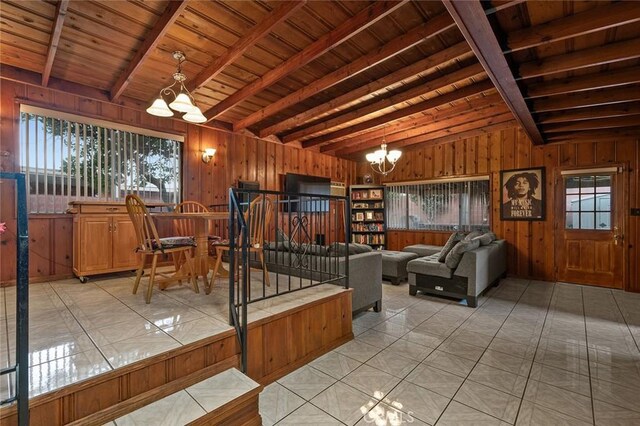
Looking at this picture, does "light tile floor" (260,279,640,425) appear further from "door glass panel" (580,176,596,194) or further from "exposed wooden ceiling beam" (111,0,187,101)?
"exposed wooden ceiling beam" (111,0,187,101)

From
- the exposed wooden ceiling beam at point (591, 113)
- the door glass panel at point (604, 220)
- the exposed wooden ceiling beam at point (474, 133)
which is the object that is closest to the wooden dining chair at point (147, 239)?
the exposed wooden ceiling beam at point (591, 113)

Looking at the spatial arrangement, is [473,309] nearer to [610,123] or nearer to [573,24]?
[573,24]

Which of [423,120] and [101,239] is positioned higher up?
[423,120]

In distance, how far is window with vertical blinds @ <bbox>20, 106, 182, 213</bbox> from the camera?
10.7 feet

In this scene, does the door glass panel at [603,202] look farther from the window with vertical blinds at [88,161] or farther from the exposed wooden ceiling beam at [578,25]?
the window with vertical blinds at [88,161]

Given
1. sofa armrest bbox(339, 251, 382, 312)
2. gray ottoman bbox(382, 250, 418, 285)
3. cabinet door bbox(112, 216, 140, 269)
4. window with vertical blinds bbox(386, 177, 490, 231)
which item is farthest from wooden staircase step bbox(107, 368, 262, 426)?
window with vertical blinds bbox(386, 177, 490, 231)

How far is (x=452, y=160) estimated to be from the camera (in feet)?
20.6

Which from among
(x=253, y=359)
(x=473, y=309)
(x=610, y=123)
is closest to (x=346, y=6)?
(x=253, y=359)

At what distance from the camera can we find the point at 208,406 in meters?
1.52

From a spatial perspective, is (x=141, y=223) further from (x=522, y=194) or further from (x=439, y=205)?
(x=522, y=194)

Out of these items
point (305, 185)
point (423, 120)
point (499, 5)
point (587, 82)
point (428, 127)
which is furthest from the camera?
point (305, 185)

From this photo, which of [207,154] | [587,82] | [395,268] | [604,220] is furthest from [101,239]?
[604,220]

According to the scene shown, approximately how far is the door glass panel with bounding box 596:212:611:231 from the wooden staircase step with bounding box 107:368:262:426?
19.7ft

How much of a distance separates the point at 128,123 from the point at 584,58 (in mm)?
5237
